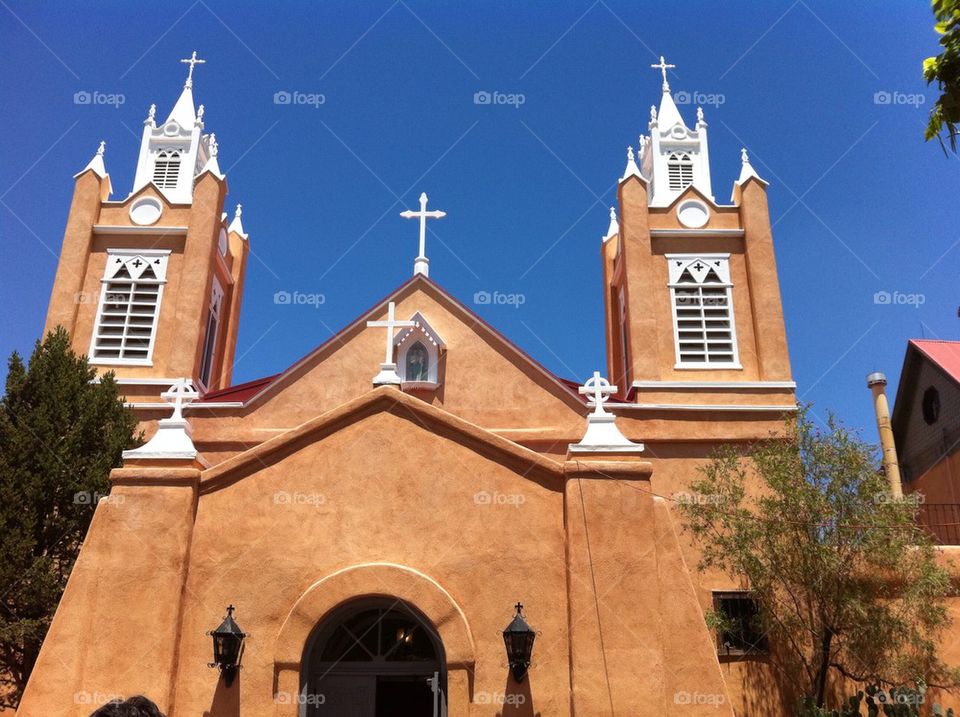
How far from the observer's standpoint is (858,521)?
13.7 meters

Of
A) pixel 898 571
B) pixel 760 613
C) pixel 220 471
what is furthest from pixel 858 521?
pixel 220 471

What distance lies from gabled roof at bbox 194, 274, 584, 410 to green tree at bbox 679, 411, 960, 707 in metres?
4.65

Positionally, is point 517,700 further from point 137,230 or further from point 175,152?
point 175,152

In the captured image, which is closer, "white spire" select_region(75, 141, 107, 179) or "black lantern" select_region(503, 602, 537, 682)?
"black lantern" select_region(503, 602, 537, 682)

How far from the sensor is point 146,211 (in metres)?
21.5

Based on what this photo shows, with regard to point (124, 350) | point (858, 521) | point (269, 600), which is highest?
point (124, 350)

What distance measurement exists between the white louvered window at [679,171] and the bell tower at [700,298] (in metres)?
0.39

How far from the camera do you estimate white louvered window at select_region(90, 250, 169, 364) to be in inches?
783

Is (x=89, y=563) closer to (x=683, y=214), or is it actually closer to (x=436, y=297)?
(x=436, y=297)

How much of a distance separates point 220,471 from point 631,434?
9.77m

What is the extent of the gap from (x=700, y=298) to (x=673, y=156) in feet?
17.8

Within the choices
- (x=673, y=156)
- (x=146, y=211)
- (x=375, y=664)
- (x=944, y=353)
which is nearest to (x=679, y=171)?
(x=673, y=156)

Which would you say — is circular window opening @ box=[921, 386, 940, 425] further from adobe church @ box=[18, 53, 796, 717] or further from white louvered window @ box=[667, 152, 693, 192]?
adobe church @ box=[18, 53, 796, 717]

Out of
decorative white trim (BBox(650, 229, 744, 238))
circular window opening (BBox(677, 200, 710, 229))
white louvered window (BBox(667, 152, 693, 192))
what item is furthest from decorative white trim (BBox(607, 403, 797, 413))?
white louvered window (BBox(667, 152, 693, 192))
